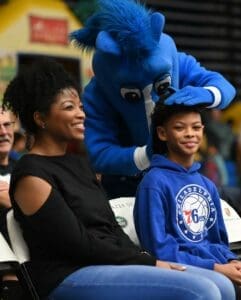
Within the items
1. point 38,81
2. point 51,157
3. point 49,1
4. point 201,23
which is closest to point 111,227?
point 51,157

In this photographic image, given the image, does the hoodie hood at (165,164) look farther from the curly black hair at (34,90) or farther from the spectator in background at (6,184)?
the spectator in background at (6,184)

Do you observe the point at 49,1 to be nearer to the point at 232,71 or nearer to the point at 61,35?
the point at 61,35

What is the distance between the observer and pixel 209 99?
161 inches

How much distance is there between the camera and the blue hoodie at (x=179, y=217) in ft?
12.1

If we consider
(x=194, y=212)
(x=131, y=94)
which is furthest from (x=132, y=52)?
(x=194, y=212)

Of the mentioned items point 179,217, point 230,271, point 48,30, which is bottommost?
point 230,271

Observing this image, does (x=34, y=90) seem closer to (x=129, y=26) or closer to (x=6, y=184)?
(x=6, y=184)

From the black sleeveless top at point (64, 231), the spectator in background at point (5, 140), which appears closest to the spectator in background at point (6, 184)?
the spectator in background at point (5, 140)

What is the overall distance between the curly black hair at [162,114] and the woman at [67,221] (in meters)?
0.45

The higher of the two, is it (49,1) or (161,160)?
(49,1)

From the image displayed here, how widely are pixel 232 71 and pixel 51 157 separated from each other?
31.4ft

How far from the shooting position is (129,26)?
160 inches

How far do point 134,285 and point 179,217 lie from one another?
0.57 metres

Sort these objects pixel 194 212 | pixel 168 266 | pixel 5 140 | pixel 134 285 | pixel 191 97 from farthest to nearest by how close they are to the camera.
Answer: pixel 5 140 < pixel 191 97 < pixel 194 212 < pixel 168 266 < pixel 134 285
